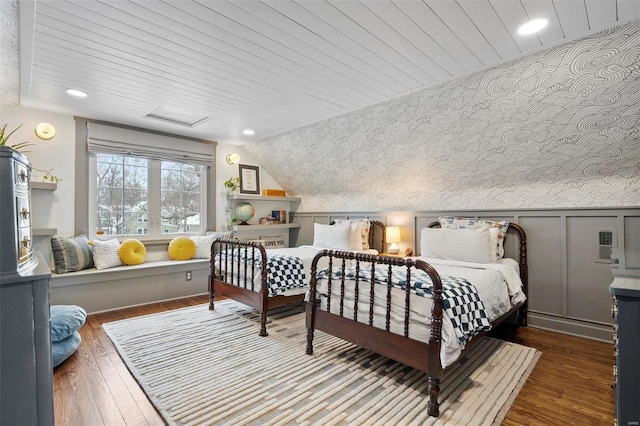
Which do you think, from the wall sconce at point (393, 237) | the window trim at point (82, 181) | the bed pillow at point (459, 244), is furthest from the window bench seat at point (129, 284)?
the bed pillow at point (459, 244)

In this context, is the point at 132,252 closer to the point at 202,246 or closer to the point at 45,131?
the point at 202,246

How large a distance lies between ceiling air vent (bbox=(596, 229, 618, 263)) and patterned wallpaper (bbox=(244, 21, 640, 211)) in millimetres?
254

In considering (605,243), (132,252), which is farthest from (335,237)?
(605,243)

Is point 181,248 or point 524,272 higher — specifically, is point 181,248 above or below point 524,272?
above

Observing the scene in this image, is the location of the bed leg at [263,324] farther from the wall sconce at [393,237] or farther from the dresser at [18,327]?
the wall sconce at [393,237]

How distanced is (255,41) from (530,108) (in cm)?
225

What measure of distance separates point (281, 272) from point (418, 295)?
1589 mm

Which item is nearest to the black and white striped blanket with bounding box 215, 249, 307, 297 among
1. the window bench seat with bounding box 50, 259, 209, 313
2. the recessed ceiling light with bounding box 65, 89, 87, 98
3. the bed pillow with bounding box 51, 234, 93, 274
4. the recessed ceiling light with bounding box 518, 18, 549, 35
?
the window bench seat with bounding box 50, 259, 209, 313

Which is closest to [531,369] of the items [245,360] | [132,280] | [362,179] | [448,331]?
[448,331]

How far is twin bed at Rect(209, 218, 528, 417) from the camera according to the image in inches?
71.2

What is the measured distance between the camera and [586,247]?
2.89 m

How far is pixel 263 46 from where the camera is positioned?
2.15 meters

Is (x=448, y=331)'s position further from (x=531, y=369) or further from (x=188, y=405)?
(x=188, y=405)

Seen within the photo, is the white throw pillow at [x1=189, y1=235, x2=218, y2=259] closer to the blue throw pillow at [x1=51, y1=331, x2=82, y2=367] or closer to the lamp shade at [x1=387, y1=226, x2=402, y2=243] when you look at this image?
the blue throw pillow at [x1=51, y1=331, x2=82, y2=367]
